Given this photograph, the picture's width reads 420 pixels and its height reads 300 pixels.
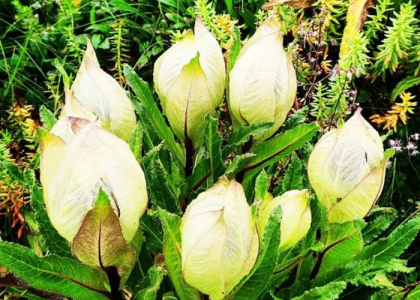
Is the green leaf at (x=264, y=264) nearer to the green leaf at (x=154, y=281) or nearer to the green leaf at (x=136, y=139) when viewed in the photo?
the green leaf at (x=154, y=281)

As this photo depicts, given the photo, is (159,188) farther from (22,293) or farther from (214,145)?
(22,293)

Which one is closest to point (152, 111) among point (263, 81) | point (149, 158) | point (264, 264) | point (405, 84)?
point (149, 158)

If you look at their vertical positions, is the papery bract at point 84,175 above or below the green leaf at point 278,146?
above

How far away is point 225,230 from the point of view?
517 mm

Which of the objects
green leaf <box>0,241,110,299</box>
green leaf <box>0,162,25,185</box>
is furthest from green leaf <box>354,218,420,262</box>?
green leaf <box>0,162,25,185</box>

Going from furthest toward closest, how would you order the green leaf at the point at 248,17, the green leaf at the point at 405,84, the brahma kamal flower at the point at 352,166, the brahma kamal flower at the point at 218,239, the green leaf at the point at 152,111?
the green leaf at the point at 248,17, the green leaf at the point at 405,84, the green leaf at the point at 152,111, the brahma kamal flower at the point at 352,166, the brahma kamal flower at the point at 218,239

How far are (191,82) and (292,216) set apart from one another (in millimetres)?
187

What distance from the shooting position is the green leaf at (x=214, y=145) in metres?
0.67

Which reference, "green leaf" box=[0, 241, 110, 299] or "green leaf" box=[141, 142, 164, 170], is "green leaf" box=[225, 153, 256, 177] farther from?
"green leaf" box=[0, 241, 110, 299]

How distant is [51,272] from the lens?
61 centimetres

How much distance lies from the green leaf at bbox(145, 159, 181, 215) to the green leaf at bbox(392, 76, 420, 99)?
39.4 inches

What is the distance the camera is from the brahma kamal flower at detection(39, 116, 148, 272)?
522 millimetres

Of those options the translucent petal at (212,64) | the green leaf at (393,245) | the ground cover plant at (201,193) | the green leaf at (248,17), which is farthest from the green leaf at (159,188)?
the green leaf at (248,17)

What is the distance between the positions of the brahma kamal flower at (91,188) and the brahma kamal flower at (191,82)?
0.14 metres
